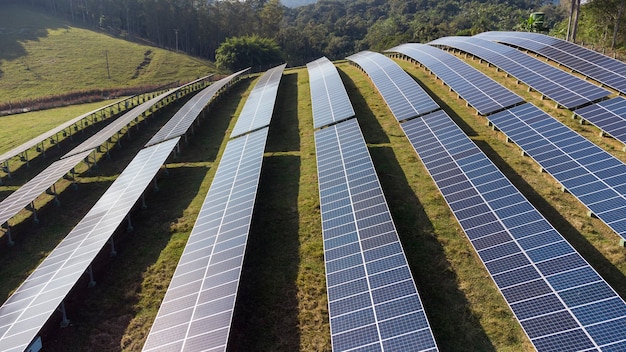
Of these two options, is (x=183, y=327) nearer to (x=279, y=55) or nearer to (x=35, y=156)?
(x=35, y=156)

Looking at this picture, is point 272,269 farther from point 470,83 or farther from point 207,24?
point 207,24

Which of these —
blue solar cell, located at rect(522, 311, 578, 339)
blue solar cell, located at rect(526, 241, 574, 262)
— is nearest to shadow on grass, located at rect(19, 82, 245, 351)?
blue solar cell, located at rect(522, 311, 578, 339)

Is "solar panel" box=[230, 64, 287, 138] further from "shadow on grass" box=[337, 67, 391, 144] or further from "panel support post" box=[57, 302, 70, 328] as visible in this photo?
"panel support post" box=[57, 302, 70, 328]

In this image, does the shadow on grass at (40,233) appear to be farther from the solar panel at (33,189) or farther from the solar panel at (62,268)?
the solar panel at (62,268)

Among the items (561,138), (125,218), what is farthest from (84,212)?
(561,138)

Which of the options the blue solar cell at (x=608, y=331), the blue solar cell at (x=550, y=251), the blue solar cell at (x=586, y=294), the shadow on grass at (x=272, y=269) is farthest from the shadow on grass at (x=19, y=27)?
the blue solar cell at (x=608, y=331)

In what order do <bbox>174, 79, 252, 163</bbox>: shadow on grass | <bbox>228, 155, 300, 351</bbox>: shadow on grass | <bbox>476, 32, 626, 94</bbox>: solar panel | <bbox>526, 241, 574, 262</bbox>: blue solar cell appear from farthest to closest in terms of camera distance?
1. <bbox>174, 79, 252, 163</bbox>: shadow on grass
2. <bbox>476, 32, 626, 94</bbox>: solar panel
3. <bbox>228, 155, 300, 351</bbox>: shadow on grass
4. <bbox>526, 241, 574, 262</bbox>: blue solar cell
